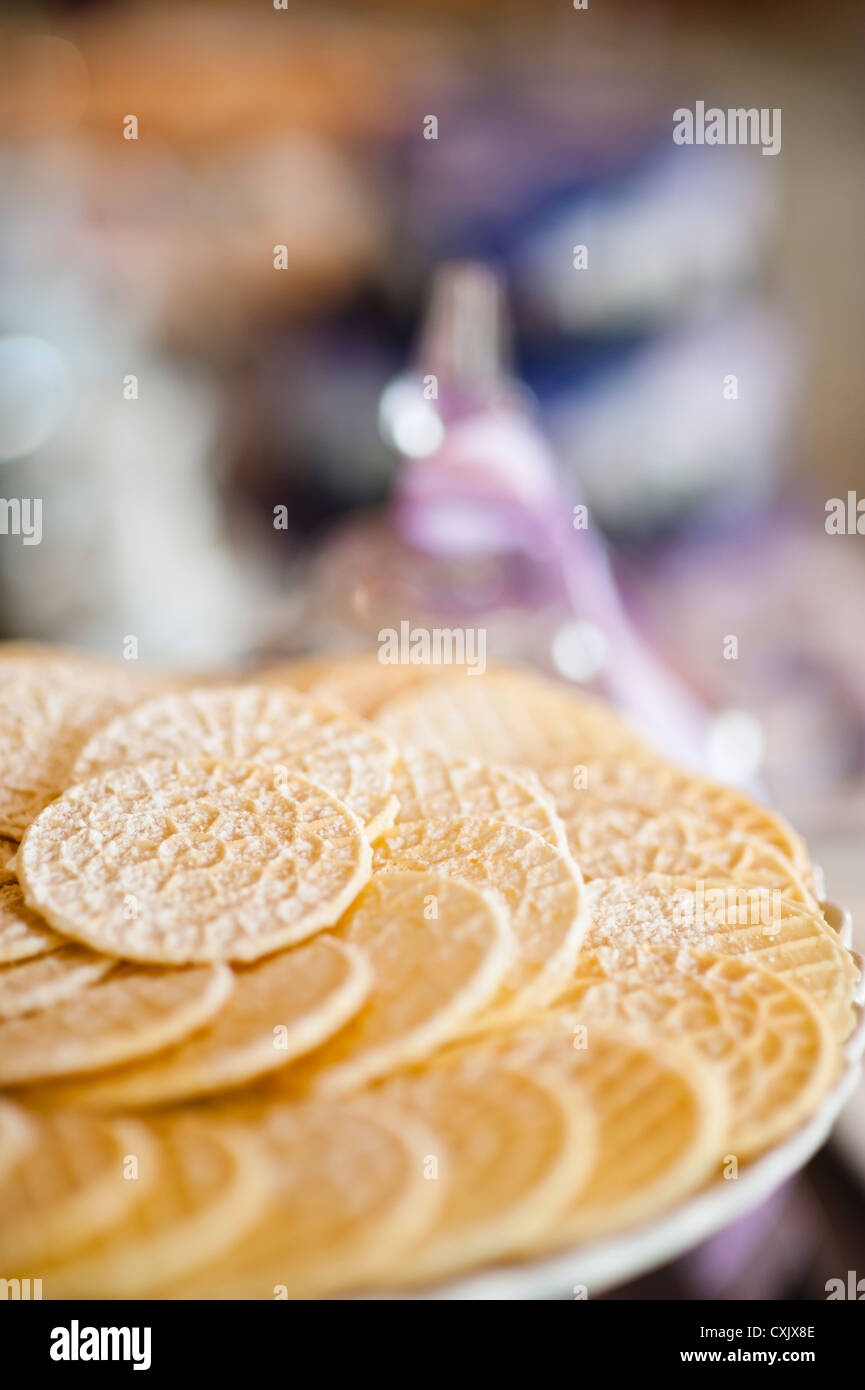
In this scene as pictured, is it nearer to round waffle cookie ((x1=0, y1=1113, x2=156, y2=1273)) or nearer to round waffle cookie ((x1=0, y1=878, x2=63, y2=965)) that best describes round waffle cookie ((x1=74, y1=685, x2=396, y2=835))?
round waffle cookie ((x1=0, y1=878, x2=63, y2=965))

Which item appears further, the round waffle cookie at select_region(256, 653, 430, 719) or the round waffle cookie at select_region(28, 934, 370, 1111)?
the round waffle cookie at select_region(256, 653, 430, 719)

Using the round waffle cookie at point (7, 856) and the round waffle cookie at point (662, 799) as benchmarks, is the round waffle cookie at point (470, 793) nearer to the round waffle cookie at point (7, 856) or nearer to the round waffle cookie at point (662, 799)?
the round waffle cookie at point (662, 799)

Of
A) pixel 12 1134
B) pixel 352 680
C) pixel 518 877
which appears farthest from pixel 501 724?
pixel 12 1134

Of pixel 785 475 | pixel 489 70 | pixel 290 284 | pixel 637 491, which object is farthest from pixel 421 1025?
pixel 489 70

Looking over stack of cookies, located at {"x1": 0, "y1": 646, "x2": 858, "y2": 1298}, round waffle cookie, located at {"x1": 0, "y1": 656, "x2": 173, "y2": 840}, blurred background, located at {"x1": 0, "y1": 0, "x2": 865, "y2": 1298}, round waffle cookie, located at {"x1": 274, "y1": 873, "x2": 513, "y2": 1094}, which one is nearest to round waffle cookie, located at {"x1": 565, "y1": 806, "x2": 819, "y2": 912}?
stack of cookies, located at {"x1": 0, "y1": 646, "x2": 858, "y2": 1298}

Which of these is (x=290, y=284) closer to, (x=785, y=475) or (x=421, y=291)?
(x=421, y=291)

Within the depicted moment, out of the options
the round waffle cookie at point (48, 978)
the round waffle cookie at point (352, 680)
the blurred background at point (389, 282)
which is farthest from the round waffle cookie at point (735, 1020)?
the blurred background at point (389, 282)

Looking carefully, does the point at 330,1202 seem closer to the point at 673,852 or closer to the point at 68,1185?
the point at 68,1185
